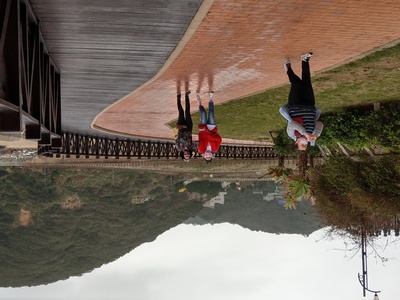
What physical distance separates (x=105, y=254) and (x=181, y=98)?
3689 cm

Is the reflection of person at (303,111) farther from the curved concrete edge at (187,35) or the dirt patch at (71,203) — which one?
the dirt patch at (71,203)

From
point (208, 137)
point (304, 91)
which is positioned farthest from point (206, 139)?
point (304, 91)

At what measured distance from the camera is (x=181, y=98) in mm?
12477

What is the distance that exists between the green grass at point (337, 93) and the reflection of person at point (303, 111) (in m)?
1.61

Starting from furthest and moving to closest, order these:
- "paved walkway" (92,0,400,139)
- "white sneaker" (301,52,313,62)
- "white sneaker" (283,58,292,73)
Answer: "white sneaker" (283,58,292,73) < "white sneaker" (301,52,313,62) < "paved walkway" (92,0,400,139)

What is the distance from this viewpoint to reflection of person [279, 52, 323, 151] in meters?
8.66

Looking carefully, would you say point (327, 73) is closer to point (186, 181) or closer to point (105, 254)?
point (186, 181)

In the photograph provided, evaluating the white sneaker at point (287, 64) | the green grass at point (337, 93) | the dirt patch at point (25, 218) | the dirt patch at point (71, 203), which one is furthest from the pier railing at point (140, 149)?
the dirt patch at point (25, 218)

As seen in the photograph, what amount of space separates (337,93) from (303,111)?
3.68 m

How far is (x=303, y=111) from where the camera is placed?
8.70 m

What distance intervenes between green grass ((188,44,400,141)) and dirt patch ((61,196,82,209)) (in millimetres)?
26315

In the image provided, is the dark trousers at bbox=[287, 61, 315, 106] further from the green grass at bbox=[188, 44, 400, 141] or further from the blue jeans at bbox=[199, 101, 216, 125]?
the blue jeans at bbox=[199, 101, 216, 125]

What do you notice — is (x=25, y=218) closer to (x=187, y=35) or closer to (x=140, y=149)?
(x=140, y=149)

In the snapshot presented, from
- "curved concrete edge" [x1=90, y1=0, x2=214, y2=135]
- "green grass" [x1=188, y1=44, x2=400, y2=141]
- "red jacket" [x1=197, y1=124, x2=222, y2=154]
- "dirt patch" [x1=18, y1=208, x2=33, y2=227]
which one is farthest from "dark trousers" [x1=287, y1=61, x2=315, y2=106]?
"dirt patch" [x1=18, y1=208, x2=33, y2=227]
